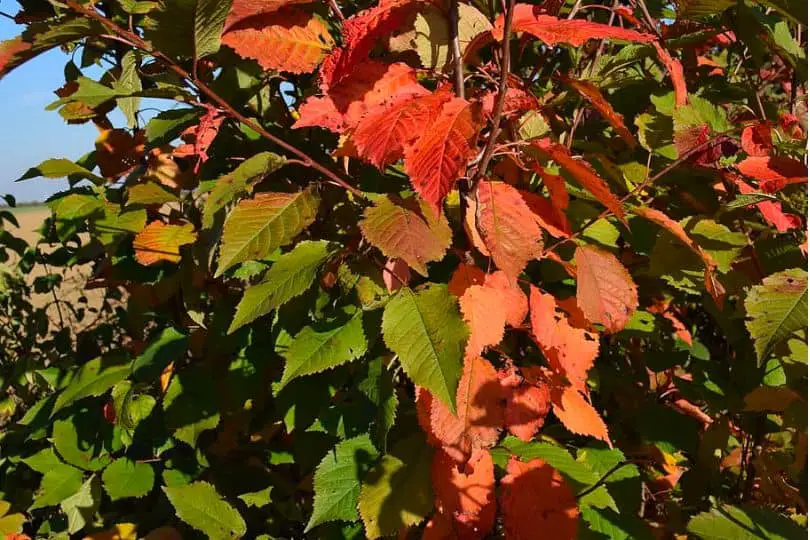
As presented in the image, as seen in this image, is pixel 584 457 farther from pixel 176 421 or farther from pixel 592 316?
pixel 176 421

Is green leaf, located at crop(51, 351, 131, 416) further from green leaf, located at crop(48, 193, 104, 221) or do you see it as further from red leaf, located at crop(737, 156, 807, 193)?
red leaf, located at crop(737, 156, 807, 193)

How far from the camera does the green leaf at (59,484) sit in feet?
5.57

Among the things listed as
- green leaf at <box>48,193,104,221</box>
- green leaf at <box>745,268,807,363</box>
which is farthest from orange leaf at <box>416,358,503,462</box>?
green leaf at <box>48,193,104,221</box>

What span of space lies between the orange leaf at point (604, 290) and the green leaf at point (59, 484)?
4.78 ft

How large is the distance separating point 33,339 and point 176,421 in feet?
6.44

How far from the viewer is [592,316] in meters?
1.00

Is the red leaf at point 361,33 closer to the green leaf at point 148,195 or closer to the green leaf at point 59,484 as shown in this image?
the green leaf at point 148,195

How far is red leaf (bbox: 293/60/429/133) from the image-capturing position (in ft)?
3.11

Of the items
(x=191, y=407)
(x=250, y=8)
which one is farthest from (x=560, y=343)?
(x=191, y=407)

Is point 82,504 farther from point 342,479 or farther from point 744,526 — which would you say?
point 744,526

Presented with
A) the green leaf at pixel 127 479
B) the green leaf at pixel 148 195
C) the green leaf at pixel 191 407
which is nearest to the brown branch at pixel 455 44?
the green leaf at pixel 148 195

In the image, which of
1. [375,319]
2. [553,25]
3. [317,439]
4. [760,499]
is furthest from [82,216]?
[760,499]

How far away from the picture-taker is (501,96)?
2.67ft

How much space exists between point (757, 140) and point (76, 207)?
1.43m
